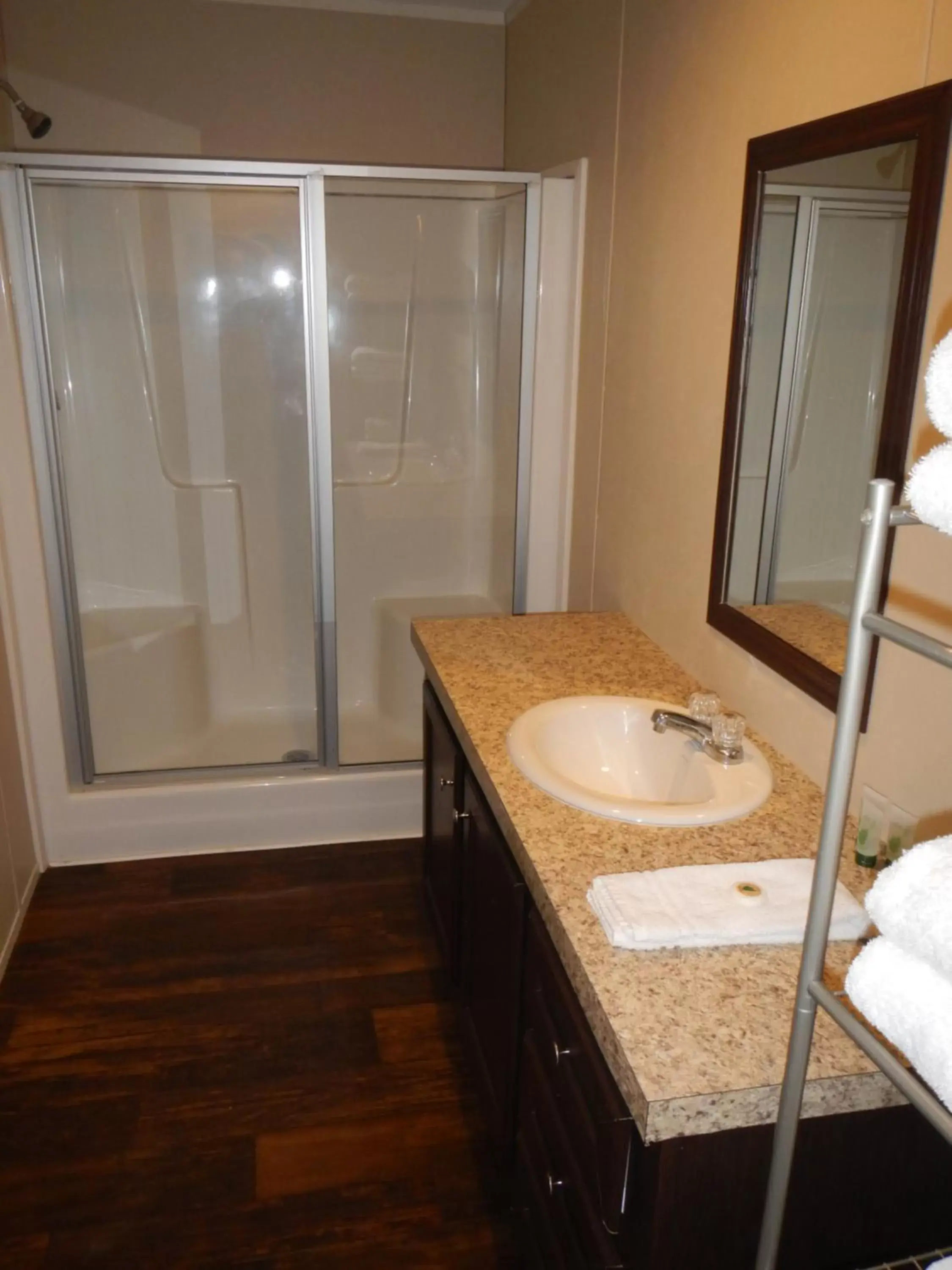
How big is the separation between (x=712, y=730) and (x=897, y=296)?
739 mm

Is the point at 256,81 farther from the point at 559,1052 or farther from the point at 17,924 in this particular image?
the point at 559,1052

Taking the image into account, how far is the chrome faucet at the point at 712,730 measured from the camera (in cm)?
173

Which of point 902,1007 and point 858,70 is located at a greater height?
point 858,70

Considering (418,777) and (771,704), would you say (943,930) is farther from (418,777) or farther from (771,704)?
(418,777)

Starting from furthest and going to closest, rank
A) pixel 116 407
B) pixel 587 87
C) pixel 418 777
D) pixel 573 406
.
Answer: pixel 116 407 → pixel 418 777 → pixel 573 406 → pixel 587 87

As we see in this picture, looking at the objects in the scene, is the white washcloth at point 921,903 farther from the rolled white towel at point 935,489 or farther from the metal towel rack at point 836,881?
the rolled white towel at point 935,489

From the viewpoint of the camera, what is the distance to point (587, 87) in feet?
8.69

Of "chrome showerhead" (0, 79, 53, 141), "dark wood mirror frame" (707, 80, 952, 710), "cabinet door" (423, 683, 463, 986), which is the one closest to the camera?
"dark wood mirror frame" (707, 80, 952, 710)

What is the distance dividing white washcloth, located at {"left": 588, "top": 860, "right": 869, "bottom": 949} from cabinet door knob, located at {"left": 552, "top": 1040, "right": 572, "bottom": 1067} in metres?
0.20

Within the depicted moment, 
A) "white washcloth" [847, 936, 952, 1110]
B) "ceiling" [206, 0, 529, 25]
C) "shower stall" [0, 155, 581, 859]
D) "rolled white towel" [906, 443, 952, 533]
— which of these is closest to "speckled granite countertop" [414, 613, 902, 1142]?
"white washcloth" [847, 936, 952, 1110]

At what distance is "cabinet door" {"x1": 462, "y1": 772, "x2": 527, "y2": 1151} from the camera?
5.40ft

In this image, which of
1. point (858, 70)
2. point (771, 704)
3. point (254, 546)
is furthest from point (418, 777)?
point (858, 70)

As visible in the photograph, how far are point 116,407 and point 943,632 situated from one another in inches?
113

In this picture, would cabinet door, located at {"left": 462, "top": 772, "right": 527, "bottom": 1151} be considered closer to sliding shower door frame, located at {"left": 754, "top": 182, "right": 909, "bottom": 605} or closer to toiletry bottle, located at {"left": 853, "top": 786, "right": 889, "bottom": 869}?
toiletry bottle, located at {"left": 853, "top": 786, "right": 889, "bottom": 869}
